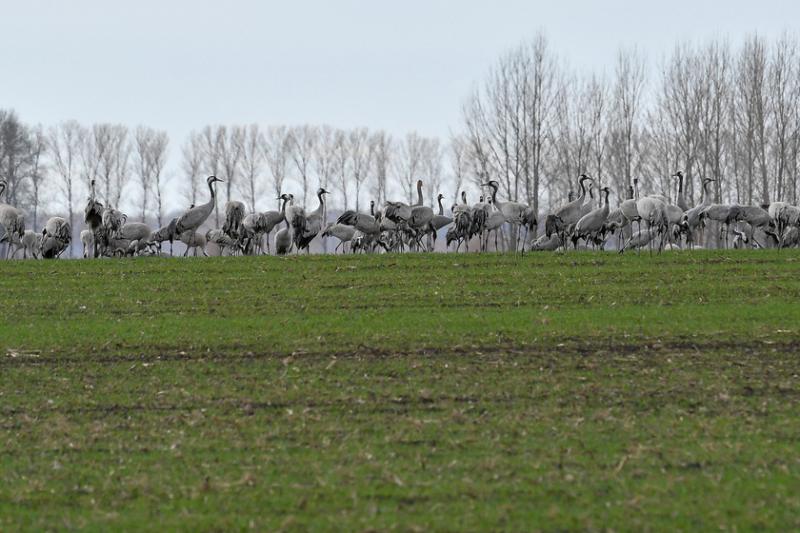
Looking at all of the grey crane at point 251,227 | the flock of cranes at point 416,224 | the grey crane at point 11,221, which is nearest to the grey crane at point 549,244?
the flock of cranes at point 416,224

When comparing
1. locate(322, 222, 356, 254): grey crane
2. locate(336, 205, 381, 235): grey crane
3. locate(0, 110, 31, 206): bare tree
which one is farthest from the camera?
locate(0, 110, 31, 206): bare tree

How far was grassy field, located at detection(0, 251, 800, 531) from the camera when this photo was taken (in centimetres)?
996

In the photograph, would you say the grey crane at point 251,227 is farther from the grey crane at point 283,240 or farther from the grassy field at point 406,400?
the grassy field at point 406,400

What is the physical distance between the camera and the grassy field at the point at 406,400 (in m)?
9.96

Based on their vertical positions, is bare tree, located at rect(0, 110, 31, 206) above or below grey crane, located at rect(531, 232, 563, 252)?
above

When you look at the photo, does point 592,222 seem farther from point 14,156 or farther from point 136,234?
point 14,156

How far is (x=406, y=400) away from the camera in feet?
47.5

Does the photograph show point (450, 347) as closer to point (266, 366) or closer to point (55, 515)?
point (266, 366)

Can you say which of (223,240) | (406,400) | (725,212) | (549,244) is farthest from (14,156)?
(406,400)

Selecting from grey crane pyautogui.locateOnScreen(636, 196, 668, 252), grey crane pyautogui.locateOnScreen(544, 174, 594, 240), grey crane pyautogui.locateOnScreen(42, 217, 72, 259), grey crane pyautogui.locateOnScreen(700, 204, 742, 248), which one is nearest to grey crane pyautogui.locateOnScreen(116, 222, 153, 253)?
grey crane pyautogui.locateOnScreen(42, 217, 72, 259)

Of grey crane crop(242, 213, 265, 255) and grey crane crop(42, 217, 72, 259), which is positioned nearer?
grey crane crop(42, 217, 72, 259)

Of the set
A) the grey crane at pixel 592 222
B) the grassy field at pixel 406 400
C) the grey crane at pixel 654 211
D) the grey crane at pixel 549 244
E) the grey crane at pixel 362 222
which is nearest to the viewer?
the grassy field at pixel 406 400

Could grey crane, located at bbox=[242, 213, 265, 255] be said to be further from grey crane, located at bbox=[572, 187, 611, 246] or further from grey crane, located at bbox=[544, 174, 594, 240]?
grey crane, located at bbox=[572, 187, 611, 246]

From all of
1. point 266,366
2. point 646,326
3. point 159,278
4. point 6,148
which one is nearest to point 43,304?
point 159,278
